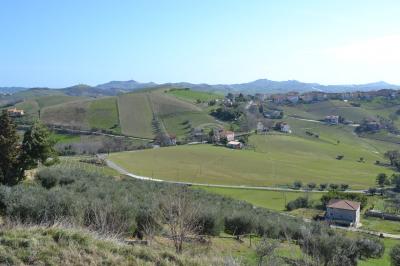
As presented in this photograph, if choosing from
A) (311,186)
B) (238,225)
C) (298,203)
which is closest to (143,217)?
(238,225)

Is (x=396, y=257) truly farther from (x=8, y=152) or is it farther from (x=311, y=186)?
(x=311, y=186)

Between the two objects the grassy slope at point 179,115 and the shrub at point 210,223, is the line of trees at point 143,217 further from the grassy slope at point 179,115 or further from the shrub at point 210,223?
the grassy slope at point 179,115

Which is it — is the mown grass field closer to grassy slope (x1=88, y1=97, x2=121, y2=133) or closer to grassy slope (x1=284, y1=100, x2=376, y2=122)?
grassy slope (x1=88, y1=97, x2=121, y2=133)

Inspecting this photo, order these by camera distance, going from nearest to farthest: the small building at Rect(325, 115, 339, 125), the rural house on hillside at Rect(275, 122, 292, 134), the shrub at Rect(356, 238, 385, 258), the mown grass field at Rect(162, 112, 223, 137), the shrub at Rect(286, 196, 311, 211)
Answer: the shrub at Rect(356, 238, 385, 258)
the shrub at Rect(286, 196, 311, 211)
the mown grass field at Rect(162, 112, 223, 137)
the rural house on hillside at Rect(275, 122, 292, 134)
the small building at Rect(325, 115, 339, 125)

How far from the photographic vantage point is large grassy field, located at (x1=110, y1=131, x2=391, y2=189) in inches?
3046

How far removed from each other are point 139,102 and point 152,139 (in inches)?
1745

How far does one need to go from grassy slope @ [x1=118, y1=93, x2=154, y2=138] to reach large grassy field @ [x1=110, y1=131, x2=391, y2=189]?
26.1 meters

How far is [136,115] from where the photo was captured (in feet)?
458

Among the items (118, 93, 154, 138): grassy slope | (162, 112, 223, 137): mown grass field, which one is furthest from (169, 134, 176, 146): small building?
(162, 112, 223, 137): mown grass field

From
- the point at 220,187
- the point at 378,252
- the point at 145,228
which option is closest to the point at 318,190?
the point at 220,187

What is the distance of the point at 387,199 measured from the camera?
7062cm

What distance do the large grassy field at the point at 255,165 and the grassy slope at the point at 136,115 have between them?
26074mm

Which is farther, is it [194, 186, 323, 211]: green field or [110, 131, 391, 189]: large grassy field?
[110, 131, 391, 189]: large grassy field

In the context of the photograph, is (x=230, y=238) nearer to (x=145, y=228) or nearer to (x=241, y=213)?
(x=241, y=213)
